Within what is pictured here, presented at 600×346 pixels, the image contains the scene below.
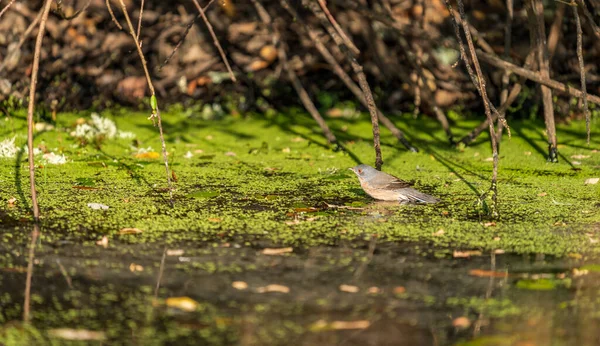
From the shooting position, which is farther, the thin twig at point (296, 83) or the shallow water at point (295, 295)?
the thin twig at point (296, 83)

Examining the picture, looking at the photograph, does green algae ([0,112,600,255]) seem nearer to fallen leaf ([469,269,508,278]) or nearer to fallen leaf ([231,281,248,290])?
fallen leaf ([469,269,508,278])

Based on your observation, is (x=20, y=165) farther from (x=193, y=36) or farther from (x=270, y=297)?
(x=270, y=297)

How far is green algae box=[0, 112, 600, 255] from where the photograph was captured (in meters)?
4.25

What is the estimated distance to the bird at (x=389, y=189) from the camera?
4992 mm

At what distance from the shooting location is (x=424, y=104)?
802cm

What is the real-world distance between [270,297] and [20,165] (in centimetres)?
321

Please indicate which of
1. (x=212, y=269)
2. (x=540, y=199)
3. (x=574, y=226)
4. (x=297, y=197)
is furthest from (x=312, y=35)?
(x=212, y=269)

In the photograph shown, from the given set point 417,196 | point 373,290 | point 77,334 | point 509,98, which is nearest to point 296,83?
point 509,98

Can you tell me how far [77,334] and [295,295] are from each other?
764mm

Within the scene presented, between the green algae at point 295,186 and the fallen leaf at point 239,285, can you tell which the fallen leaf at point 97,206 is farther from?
the fallen leaf at point 239,285

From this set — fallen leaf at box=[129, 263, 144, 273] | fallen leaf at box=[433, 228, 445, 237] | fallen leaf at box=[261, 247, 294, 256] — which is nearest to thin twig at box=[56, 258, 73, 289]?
fallen leaf at box=[129, 263, 144, 273]

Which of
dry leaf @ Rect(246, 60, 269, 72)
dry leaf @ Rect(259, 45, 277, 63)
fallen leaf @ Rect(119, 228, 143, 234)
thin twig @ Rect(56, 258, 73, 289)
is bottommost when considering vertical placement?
thin twig @ Rect(56, 258, 73, 289)

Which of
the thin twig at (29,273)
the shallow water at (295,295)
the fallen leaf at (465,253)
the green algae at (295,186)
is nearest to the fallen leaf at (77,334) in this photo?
the shallow water at (295,295)

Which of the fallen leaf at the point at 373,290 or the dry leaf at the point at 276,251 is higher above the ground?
the dry leaf at the point at 276,251
